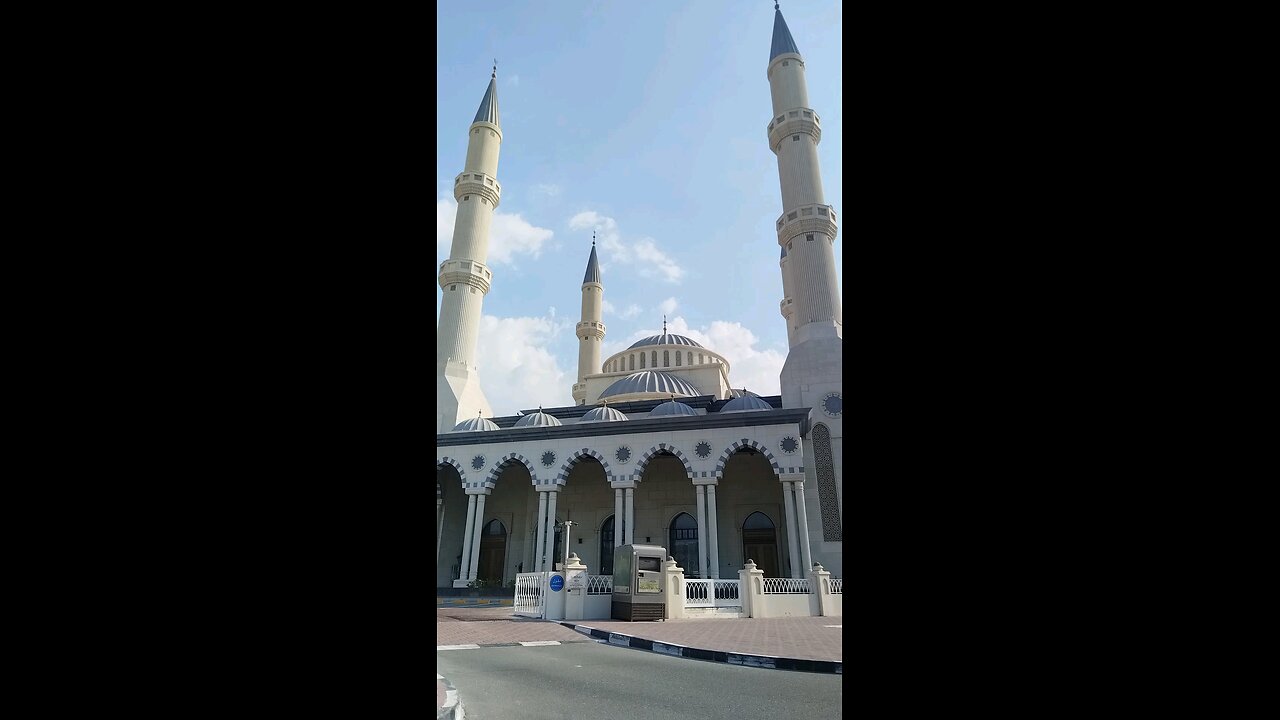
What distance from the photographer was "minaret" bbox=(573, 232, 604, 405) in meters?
38.7

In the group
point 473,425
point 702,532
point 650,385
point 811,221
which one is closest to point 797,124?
point 811,221

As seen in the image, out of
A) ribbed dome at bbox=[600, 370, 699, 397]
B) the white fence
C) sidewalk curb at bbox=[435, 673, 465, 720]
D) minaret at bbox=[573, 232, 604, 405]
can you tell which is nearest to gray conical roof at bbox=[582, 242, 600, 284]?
minaret at bbox=[573, 232, 604, 405]

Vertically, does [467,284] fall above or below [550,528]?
above

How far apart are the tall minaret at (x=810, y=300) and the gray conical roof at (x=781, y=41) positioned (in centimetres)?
4

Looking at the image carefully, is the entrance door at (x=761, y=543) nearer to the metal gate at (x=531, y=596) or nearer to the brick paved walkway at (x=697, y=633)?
the brick paved walkway at (x=697, y=633)

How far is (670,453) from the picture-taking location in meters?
20.7

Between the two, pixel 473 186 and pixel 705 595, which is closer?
pixel 705 595

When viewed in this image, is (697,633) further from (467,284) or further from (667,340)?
(667,340)

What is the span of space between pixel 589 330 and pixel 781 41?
19.2 metres

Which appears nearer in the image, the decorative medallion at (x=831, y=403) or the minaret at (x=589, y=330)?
the decorative medallion at (x=831, y=403)

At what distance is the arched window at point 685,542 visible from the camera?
2197cm

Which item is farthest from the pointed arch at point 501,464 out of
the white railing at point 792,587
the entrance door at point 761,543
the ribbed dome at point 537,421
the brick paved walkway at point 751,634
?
the brick paved walkway at point 751,634
